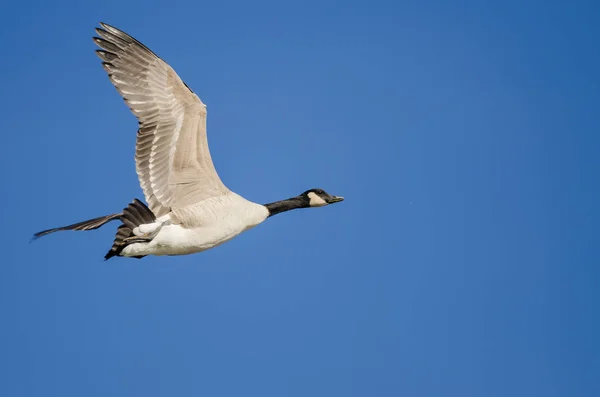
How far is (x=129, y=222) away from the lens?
1318cm

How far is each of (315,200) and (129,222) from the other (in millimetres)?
3371

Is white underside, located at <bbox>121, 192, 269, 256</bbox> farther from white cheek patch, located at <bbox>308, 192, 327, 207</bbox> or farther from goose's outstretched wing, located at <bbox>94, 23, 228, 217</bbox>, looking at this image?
white cheek patch, located at <bbox>308, 192, 327, 207</bbox>

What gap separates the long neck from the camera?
14648mm

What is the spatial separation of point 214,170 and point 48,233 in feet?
8.14

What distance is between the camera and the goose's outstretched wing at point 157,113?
1352 cm

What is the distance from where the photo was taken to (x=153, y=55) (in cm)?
1350

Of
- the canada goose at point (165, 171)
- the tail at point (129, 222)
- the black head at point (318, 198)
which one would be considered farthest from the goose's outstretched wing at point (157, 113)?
the black head at point (318, 198)

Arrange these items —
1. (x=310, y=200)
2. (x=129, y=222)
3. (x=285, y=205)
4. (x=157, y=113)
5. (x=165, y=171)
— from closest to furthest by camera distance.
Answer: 1. (x=129, y=222)
2. (x=157, y=113)
3. (x=165, y=171)
4. (x=285, y=205)
5. (x=310, y=200)

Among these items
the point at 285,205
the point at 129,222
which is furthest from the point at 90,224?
the point at 285,205

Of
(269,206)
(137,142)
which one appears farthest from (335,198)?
(137,142)

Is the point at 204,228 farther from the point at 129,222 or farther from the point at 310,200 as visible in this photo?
the point at 310,200

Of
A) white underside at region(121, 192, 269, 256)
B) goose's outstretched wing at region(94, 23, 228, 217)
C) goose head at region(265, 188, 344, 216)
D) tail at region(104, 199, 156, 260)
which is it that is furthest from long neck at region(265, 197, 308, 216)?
tail at region(104, 199, 156, 260)

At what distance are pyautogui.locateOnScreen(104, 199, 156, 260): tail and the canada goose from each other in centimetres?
1

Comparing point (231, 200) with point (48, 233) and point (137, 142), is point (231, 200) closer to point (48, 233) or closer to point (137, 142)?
point (137, 142)
